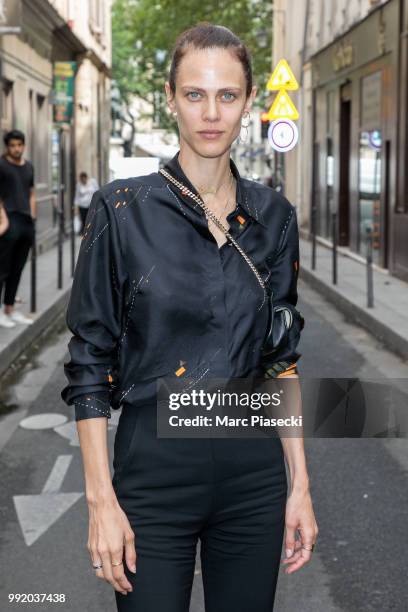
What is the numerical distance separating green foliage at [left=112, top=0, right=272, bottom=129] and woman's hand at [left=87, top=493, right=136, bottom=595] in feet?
117

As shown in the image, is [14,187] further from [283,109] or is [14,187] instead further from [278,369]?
[278,369]

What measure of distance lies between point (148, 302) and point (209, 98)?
456 mm

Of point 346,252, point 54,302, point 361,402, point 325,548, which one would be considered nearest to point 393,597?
point 325,548

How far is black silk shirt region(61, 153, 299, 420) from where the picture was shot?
2.09 meters

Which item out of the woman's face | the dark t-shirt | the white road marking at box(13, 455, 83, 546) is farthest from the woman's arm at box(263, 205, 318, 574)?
the dark t-shirt

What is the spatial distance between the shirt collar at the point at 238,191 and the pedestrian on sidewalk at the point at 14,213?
835 centimetres

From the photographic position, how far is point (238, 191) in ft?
7.48

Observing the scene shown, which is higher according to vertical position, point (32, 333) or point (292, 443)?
point (292, 443)

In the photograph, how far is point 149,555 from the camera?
2.09 m

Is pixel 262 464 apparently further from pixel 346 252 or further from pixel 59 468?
pixel 346 252

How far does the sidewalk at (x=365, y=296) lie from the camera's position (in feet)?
35.6

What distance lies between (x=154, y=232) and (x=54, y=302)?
10850mm

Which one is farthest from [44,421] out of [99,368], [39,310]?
[99,368]

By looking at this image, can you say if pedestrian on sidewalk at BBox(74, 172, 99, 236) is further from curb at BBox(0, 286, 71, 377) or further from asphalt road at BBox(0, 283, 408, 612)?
asphalt road at BBox(0, 283, 408, 612)
